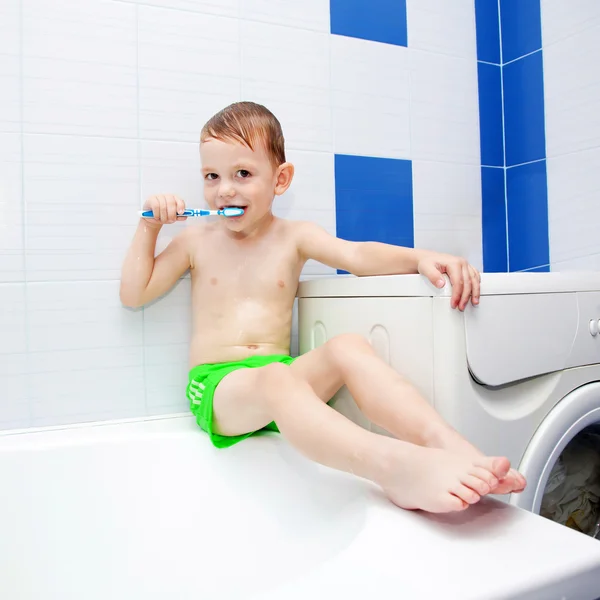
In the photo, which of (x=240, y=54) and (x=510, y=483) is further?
(x=240, y=54)

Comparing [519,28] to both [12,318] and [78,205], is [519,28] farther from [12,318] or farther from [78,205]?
[12,318]

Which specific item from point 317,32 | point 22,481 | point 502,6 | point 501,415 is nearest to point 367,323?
point 501,415

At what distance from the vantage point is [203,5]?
1.27 m

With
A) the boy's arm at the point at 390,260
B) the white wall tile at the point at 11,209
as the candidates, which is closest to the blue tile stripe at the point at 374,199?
the boy's arm at the point at 390,260

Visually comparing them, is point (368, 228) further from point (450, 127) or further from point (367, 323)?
point (367, 323)

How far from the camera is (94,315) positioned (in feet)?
3.88

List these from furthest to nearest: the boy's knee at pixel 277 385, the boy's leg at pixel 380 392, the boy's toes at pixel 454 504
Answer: the boy's knee at pixel 277 385 < the boy's leg at pixel 380 392 < the boy's toes at pixel 454 504

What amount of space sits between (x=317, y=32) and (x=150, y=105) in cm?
45

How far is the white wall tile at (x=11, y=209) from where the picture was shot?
112 cm

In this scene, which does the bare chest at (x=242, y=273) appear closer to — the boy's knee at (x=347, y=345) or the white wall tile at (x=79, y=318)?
the white wall tile at (x=79, y=318)

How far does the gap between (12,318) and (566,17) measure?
4.66 ft

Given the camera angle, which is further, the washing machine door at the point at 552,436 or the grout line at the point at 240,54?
the grout line at the point at 240,54

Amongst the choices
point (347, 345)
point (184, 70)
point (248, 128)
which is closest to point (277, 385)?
point (347, 345)

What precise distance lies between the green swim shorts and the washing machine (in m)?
0.18
